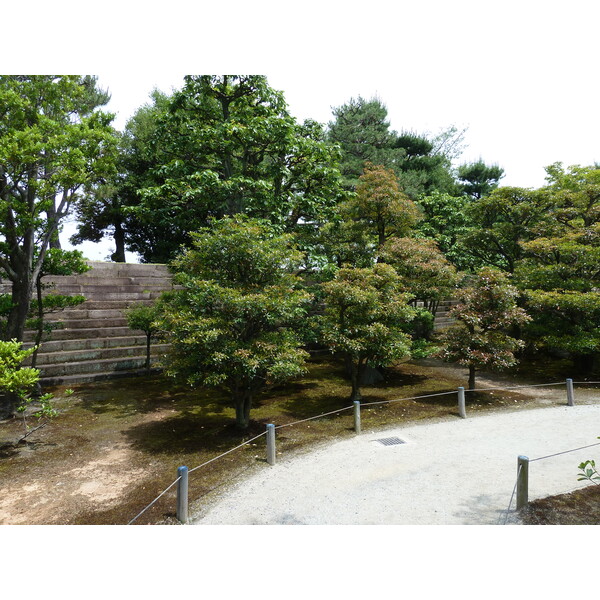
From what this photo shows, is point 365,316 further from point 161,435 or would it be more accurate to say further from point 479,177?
point 479,177

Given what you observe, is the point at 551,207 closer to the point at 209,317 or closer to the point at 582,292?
the point at 582,292

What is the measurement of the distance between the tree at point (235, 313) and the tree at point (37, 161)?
2.58m

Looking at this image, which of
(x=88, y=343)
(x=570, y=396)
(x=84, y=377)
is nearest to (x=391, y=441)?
(x=570, y=396)

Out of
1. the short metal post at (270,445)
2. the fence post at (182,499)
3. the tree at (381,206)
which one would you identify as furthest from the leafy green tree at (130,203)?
the fence post at (182,499)

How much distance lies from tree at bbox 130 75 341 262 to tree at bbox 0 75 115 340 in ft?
7.76

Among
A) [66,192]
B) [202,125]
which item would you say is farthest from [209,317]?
[202,125]

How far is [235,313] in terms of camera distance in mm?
7020

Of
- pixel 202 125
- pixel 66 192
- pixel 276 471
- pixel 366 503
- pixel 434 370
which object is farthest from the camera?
pixel 434 370

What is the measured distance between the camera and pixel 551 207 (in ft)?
44.2

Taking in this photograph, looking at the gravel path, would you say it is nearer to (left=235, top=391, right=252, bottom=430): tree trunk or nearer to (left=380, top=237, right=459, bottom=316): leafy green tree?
(left=235, top=391, right=252, bottom=430): tree trunk

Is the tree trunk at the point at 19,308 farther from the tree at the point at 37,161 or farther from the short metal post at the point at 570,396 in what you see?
the short metal post at the point at 570,396

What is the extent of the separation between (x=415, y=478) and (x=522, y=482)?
1.42m

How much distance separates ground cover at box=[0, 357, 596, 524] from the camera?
5.29 m

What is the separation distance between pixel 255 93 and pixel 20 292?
779cm
